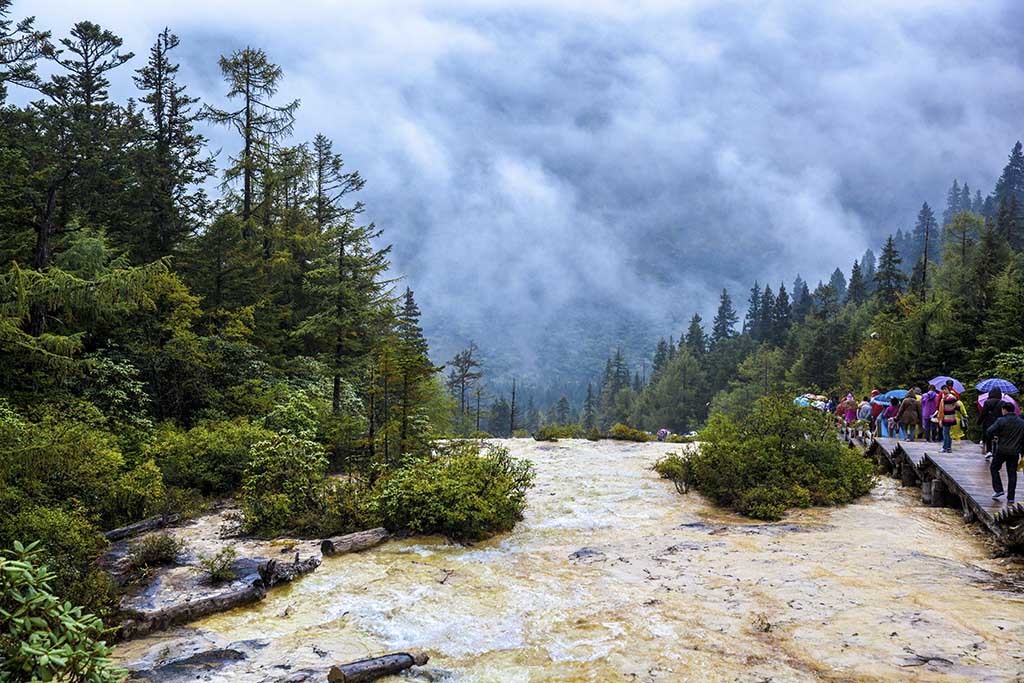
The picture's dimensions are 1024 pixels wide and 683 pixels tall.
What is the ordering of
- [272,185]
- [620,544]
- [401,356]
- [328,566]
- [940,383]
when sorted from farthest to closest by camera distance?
[272,185]
[940,383]
[401,356]
[620,544]
[328,566]

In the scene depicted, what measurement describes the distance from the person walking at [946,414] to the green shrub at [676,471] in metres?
6.92

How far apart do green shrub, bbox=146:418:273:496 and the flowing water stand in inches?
235

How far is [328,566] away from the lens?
10.3 meters

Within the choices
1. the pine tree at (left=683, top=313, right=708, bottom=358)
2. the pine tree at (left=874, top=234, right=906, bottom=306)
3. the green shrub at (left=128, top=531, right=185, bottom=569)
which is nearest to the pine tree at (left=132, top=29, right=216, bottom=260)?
the green shrub at (left=128, top=531, right=185, bottom=569)

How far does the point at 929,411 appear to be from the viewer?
797 inches

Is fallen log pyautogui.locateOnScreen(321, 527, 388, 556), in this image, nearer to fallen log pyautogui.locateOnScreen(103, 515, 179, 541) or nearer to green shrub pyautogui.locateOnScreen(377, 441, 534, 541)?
green shrub pyautogui.locateOnScreen(377, 441, 534, 541)

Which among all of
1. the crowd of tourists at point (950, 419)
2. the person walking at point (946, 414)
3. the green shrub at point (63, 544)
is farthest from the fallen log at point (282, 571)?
the person walking at point (946, 414)

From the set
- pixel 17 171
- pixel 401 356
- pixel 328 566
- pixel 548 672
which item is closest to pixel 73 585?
pixel 328 566

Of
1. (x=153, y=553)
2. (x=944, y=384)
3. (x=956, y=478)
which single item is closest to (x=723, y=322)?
(x=944, y=384)

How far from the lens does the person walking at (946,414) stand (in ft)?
55.5

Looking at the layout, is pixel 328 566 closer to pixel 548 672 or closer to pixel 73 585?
pixel 73 585

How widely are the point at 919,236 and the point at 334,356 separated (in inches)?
8667

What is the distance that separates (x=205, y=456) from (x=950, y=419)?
64.0 ft

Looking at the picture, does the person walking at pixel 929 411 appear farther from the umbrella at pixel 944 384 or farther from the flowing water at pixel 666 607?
the flowing water at pixel 666 607
